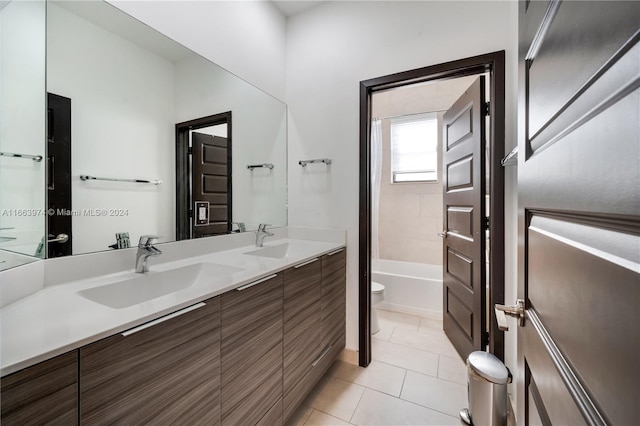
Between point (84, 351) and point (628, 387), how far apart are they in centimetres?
94

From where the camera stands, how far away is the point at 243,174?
195 cm

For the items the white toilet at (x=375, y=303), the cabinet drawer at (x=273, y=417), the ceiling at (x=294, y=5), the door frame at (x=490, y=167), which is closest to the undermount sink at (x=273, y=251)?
the door frame at (x=490, y=167)

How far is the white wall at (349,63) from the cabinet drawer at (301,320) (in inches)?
20.1

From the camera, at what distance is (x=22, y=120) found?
91 centimetres

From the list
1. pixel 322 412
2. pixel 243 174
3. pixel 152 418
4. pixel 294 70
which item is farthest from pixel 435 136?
pixel 152 418

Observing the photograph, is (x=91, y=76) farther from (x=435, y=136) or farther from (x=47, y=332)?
(x=435, y=136)

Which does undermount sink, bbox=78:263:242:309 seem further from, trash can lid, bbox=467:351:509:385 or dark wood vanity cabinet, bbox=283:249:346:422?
trash can lid, bbox=467:351:509:385

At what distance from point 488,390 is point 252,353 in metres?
1.16

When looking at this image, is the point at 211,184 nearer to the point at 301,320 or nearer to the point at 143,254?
the point at 143,254

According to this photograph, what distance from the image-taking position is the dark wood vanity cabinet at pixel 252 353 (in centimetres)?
98

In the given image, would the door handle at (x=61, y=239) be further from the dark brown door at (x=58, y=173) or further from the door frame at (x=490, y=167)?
the door frame at (x=490, y=167)

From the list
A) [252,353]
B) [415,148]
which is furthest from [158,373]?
[415,148]

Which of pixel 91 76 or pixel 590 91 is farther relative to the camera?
pixel 91 76

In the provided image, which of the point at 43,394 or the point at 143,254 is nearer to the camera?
the point at 43,394
